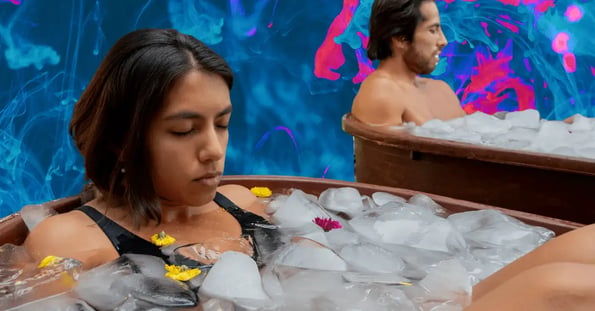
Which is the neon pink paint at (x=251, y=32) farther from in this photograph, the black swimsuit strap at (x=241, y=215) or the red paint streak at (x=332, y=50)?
the black swimsuit strap at (x=241, y=215)

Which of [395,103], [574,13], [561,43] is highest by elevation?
[574,13]

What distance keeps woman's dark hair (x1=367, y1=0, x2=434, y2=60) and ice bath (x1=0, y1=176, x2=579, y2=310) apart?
4.49ft

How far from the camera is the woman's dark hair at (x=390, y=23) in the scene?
2916 mm

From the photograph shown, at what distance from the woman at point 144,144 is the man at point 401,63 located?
1.48 meters

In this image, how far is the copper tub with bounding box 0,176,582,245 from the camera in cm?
142

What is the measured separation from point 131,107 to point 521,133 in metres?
1.87

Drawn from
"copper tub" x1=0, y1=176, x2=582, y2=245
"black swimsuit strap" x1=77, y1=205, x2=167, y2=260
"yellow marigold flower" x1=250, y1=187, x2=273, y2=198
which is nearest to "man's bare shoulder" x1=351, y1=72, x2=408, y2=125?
"copper tub" x1=0, y1=176, x2=582, y2=245

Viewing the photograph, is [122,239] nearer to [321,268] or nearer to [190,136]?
[190,136]

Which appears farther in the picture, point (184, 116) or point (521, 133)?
point (521, 133)

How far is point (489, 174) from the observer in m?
2.12

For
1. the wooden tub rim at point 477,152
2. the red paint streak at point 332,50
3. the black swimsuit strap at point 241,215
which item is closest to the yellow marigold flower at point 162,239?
the black swimsuit strap at point 241,215

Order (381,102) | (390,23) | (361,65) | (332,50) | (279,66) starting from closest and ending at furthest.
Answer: (381,102) → (390,23) → (279,66) → (332,50) → (361,65)

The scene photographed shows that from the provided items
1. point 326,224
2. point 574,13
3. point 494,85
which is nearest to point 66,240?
point 326,224

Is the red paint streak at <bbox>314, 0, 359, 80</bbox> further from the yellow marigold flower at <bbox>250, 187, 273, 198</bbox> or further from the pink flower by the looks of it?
the pink flower
